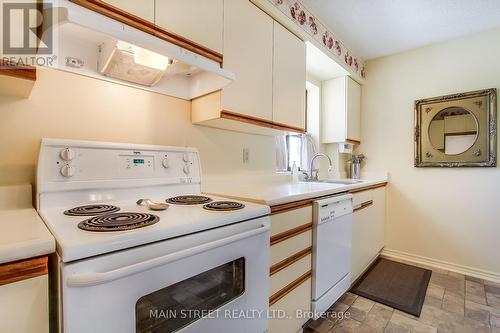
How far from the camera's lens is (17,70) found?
0.75 metres

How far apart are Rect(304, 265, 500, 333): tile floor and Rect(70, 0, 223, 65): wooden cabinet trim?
180 centimetres

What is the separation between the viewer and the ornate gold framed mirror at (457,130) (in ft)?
7.29

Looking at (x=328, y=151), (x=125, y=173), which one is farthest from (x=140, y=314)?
(x=328, y=151)

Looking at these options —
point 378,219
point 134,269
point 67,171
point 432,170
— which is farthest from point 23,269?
point 432,170

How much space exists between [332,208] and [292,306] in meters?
0.63

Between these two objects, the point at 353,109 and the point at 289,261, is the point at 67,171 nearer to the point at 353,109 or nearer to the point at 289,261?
the point at 289,261

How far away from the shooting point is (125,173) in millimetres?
1131

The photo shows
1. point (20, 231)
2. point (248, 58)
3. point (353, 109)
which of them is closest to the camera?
point (20, 231)

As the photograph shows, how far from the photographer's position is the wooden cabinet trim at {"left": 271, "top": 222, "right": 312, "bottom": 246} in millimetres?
1182

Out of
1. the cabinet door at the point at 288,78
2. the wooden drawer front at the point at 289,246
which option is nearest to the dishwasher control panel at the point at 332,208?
the wooden drawer front at the point at 289,246

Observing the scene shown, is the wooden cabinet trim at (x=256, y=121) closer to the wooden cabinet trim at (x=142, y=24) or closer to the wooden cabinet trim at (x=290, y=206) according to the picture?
the wooden cabinet trim at (x=142, y=24)

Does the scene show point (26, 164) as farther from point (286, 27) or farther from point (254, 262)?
point (286, 27)

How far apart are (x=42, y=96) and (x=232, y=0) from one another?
1.09 m

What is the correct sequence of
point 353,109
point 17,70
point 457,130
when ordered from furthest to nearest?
point 353,109 → point 457,130 → point 17,70
